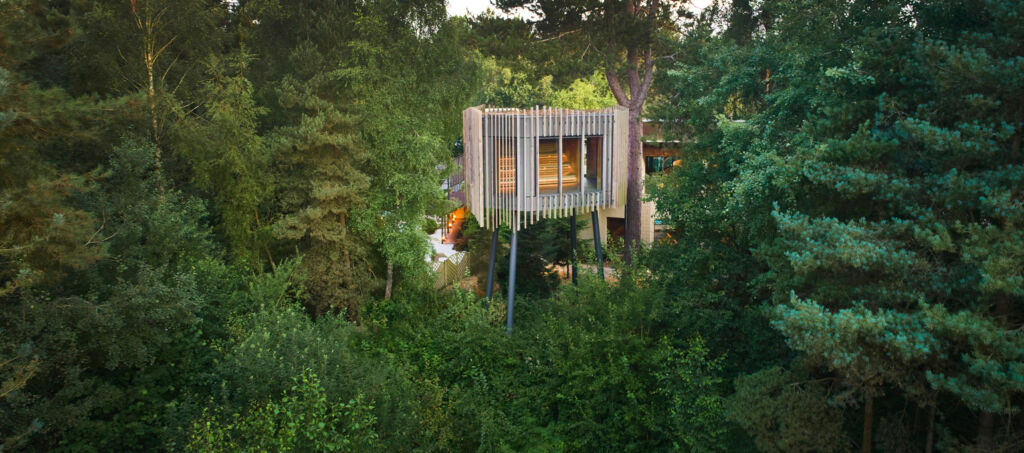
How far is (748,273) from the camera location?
10.9 m

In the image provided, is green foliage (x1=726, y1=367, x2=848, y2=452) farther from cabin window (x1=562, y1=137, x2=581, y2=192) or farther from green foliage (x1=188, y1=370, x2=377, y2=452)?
cabin window (x1=562, y1=137, x2=581, y2=192)

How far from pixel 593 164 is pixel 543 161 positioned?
4.26 feet

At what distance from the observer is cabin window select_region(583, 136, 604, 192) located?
13789mm

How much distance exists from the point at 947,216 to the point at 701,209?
175 inches

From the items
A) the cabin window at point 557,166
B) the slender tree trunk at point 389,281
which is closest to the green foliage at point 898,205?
the cabin window at point 557,166

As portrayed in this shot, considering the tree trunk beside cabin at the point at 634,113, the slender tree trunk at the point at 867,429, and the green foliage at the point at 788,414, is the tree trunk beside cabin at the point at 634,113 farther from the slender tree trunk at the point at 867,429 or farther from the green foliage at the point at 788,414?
the slender tree trunk at the point at 867,429

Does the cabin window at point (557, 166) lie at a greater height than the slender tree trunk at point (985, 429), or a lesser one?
greater

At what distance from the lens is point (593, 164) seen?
46.2ft

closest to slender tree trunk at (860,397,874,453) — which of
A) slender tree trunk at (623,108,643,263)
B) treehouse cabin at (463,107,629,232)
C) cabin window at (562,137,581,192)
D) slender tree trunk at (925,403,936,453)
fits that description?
slender tree trunk at (925,403,936,453)

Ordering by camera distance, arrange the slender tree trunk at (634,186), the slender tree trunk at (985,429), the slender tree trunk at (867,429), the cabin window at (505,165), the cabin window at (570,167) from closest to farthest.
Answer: the slender tree trunk at (985,429) < the slender tree trunk at (867,429) < the cabin window at (505,165) < the cabin window at (570,167) < the slender tree trunk at (634,186)

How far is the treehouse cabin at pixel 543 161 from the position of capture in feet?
42.7

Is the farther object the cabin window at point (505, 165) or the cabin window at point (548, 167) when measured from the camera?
the cabin window at point (548, 167)

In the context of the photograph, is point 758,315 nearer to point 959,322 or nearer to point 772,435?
point 772,435

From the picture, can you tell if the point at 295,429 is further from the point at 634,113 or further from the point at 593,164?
the point at 634,113
